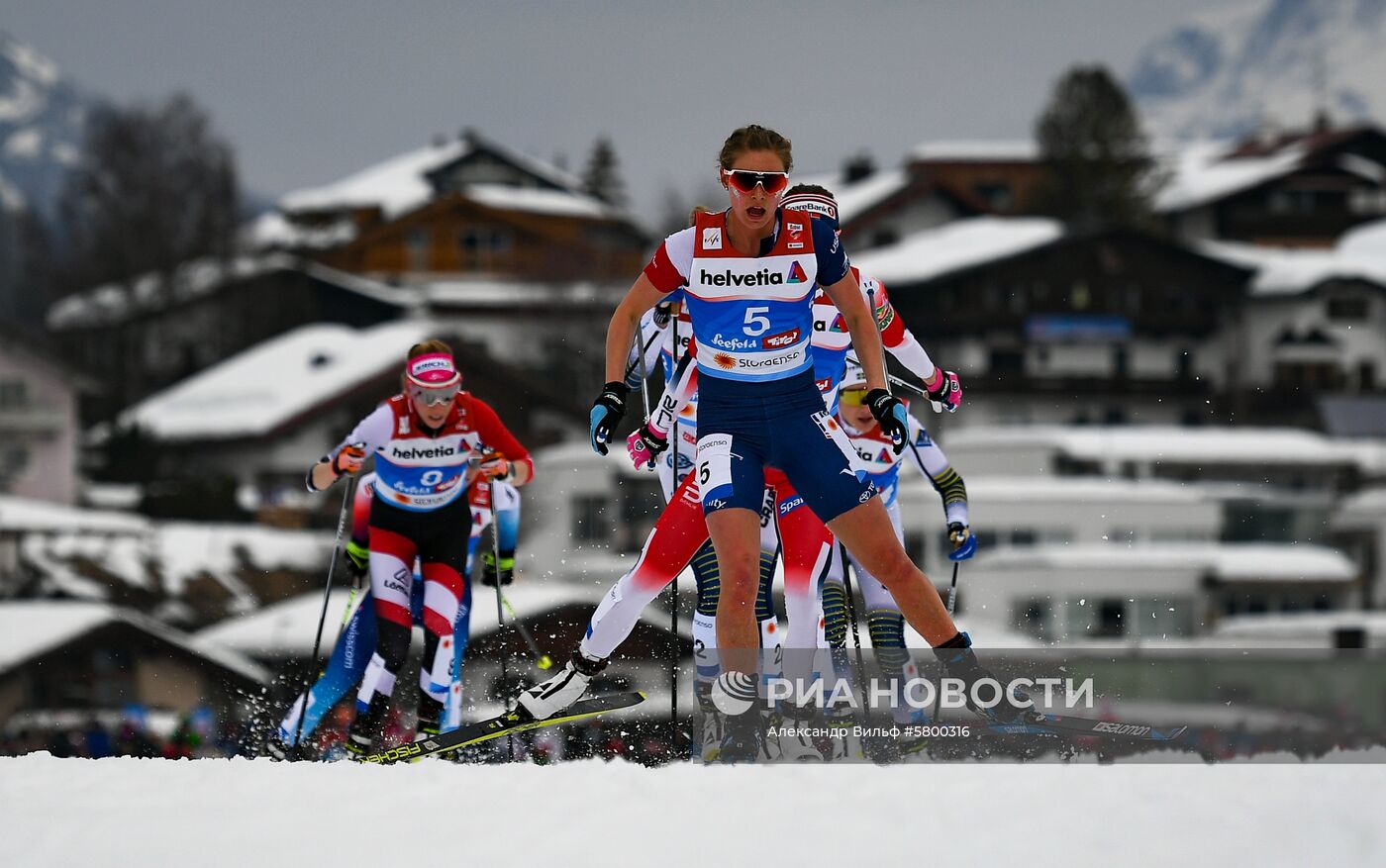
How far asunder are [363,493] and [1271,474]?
157 ft

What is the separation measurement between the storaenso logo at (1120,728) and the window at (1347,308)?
58.8 meters

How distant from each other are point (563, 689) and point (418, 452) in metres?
1.76

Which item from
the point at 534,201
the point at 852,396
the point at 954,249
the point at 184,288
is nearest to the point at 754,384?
the point at 852,396

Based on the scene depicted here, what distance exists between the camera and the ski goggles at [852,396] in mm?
7938

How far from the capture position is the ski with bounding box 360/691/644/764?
7.07 metres

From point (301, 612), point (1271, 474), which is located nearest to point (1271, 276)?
point (1271, 474)

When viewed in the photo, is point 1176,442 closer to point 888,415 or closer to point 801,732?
point 801,732

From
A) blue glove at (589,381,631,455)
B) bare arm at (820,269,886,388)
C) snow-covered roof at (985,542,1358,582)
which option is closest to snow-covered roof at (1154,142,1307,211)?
snow-covered roof at (985,542,1358,582)

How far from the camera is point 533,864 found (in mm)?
5223

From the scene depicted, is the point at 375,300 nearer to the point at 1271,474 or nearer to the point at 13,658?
the point at 1271,474

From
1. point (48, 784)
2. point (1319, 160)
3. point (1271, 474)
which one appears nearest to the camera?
point (48, 784)

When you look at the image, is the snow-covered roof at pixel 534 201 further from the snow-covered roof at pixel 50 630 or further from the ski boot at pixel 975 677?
the ski boot at pixel 975 677

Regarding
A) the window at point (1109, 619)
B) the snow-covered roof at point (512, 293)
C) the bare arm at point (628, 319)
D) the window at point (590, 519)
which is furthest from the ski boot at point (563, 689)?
the snow-covered roof at point (512, 293)

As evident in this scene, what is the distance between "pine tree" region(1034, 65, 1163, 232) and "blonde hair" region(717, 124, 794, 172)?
228 ft
